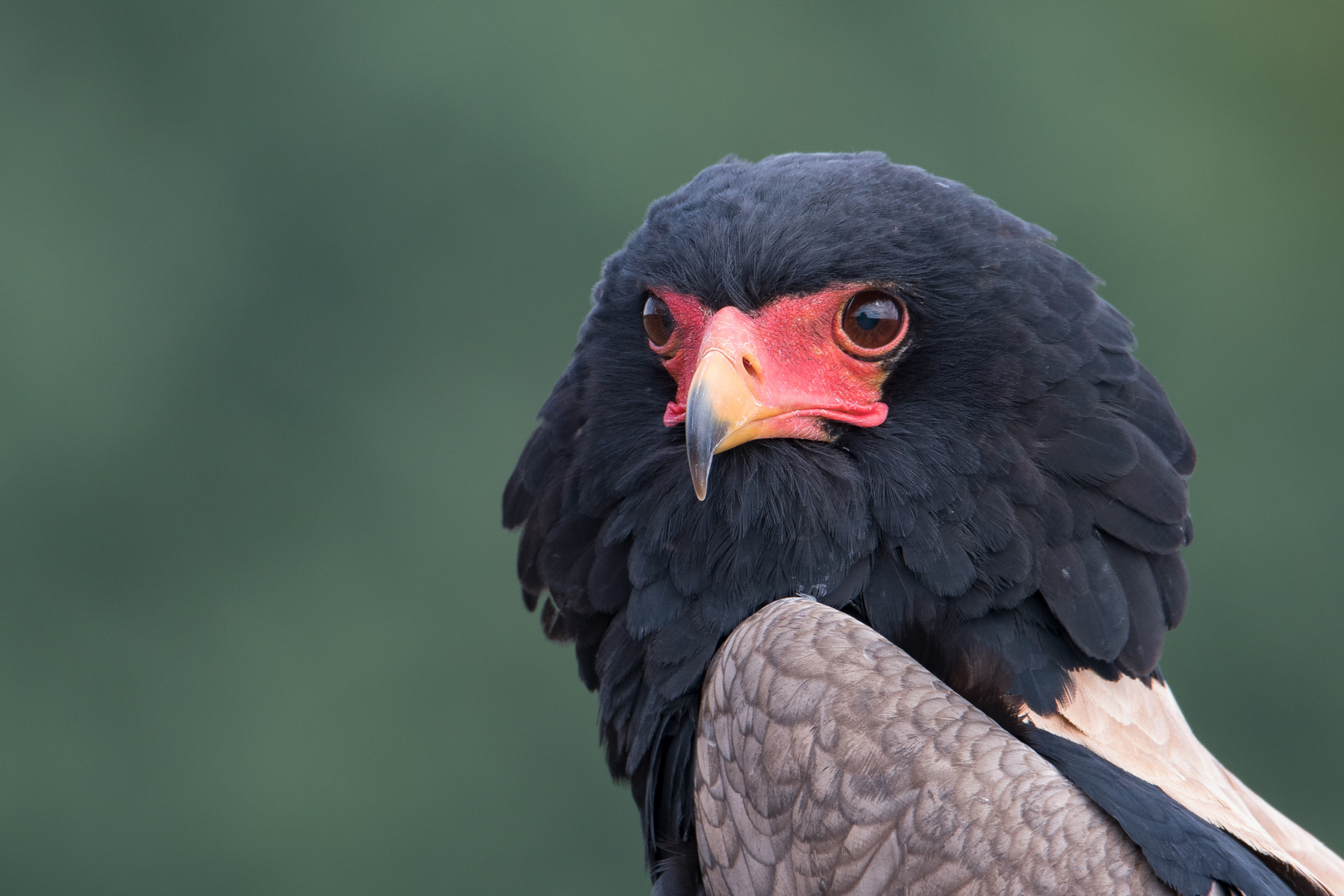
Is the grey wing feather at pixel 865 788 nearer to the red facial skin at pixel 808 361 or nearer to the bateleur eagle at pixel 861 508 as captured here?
the bateleur eagle at pixel 861 508

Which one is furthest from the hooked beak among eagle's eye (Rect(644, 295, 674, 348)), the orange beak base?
eagle's eye (Rect(644, 295, 674, 348))

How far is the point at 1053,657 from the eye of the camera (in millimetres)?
1267

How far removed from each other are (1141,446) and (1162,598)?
0.55 ft

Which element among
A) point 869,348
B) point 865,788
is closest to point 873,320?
point 869,348

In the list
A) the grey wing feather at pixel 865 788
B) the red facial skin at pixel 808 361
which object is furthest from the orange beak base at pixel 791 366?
the grey wing feather at pixel 865 788

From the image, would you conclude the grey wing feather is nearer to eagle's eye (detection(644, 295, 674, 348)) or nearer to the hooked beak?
the hooked beak

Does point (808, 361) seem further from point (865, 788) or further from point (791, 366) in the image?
point (865, 788)

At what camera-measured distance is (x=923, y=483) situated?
49.4 inches

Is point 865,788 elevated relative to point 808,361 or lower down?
lower down

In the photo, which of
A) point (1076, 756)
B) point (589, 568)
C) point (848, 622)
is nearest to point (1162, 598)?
point (1076, 756)

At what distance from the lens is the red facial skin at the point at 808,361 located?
4.26 feet

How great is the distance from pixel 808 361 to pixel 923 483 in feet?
0.56

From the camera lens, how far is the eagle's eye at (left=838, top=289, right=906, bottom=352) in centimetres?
130

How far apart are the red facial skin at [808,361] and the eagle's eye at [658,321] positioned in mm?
32
